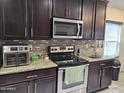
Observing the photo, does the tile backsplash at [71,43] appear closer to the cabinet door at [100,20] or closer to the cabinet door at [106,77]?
the cabinet door at [100,20]

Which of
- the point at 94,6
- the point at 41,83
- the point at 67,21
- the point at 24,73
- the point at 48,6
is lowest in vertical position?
the point at 41,83

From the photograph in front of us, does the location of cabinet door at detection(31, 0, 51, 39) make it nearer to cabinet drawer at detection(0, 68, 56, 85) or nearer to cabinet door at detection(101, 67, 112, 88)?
cabinet drawer at detection(0, 68, 56, 85)

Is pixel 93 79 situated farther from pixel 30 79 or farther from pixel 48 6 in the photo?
pixel 48 6

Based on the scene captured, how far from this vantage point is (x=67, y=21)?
90.3 inches

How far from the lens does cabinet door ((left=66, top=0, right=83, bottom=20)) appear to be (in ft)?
7.76

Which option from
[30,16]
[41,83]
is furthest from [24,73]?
[30,16]

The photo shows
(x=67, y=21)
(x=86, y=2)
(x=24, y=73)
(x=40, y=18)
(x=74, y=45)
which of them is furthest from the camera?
(x=74, y=45)

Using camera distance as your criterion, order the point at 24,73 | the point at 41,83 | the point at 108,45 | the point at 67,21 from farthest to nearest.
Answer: the point at 108,45, the point at 67,21, the point at 41,83, the point at 24,73

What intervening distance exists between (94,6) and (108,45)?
1737 mm

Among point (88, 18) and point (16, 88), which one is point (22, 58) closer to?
point (16, 88)

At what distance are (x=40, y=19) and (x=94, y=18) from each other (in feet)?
4.70

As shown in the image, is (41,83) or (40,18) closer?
(41,83)

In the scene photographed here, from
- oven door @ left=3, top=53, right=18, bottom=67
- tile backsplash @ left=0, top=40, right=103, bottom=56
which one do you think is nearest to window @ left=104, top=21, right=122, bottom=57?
tile backsplash @ left=0, top=40, right=103, bottom=56

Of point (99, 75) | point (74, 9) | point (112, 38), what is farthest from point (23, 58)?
point (112, 38)
